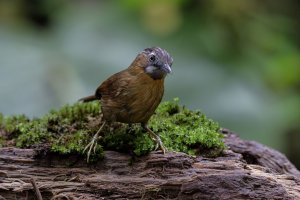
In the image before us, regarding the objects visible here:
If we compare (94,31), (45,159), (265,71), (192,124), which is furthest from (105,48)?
(45,159)

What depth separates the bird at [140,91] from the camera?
3727mm

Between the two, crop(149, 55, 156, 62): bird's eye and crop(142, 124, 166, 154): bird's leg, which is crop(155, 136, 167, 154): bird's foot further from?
crop(149, 55, 156, 62): bird's eye

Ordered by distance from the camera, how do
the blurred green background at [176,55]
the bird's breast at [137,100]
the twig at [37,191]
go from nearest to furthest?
the twig at [37,191] → the bird's breast at [137,100] → the blurred green background at [176,55]

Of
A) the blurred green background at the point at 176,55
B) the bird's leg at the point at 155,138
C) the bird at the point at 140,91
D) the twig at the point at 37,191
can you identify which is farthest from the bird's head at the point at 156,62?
the blurred green background at the point at 176,55

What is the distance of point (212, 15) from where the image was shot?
6727 mm

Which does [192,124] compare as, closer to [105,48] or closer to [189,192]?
[189,192]

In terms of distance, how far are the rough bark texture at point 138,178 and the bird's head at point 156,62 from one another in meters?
0.48

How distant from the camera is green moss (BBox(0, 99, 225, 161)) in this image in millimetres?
3717

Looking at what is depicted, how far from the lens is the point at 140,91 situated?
3.76 metres

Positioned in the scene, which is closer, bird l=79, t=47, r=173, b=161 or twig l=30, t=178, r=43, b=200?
twig l=30, t=178, r=43, b=200

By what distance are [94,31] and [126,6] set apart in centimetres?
46

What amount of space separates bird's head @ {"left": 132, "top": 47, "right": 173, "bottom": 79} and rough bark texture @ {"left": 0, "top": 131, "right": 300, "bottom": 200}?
1.57 ft

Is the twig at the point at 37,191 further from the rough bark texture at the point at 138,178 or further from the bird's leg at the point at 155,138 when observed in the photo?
the bird's leg at the point at 155,138

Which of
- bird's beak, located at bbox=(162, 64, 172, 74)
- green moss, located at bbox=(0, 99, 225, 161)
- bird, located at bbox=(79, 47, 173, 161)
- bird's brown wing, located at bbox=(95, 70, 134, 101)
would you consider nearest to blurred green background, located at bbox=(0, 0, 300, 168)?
green moss, located at bbox=(0, 99, 225, 161)
